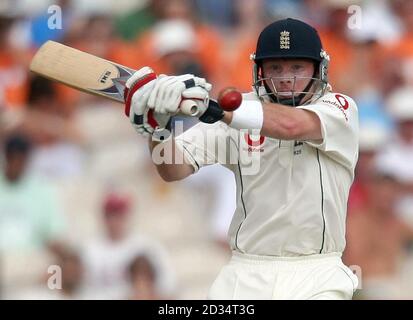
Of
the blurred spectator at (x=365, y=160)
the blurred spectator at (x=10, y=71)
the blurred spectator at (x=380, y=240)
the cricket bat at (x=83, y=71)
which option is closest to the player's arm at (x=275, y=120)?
the cricket bat at (x=83, y=71)

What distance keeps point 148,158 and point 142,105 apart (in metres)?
3.79

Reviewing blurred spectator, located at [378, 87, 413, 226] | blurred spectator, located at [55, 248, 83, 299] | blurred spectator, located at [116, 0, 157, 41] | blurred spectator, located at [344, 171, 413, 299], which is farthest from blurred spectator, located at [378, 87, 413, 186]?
blurred spectator, located at [55, 248, 83, 299]

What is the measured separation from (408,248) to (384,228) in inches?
9.1

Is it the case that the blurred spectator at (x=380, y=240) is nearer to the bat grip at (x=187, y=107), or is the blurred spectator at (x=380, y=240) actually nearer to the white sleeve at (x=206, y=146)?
the white sleeve at (x=206, y=146)

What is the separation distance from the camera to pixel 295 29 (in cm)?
496

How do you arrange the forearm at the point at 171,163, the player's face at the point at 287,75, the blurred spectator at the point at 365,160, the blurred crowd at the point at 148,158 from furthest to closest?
the blurred spectator at the point at 365,160
the blurred crowd at the point at 148,158
the forearm at the point at 171,163
the player's face at the point at 287,75

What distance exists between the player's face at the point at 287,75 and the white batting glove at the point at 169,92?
0.57m

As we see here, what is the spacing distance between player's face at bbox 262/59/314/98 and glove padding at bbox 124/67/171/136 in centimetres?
56

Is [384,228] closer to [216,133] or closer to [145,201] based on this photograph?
[145,201]

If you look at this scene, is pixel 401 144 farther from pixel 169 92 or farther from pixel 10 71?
pixel 169 92

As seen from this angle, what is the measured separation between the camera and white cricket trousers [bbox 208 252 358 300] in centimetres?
477

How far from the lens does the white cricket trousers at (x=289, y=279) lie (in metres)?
4.77

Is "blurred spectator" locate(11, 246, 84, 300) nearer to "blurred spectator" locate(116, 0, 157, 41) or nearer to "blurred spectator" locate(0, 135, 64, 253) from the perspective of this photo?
"blurred spectator" locate(0, 135, 64, 253)
